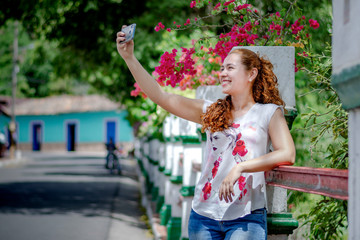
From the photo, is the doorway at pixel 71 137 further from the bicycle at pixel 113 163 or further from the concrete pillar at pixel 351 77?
the concrete pillar at pixel 351 77

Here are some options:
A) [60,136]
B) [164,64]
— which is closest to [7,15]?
[164,64]

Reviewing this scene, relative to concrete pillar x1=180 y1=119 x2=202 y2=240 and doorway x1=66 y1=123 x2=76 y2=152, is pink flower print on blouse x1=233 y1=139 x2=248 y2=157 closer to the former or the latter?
concrete pillar x1=180 y1=119 x2=202 y2=240

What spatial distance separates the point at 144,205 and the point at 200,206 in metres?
10.0

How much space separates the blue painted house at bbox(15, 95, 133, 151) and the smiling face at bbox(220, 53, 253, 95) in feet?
167

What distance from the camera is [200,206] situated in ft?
9.59

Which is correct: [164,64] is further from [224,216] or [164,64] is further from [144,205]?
[144,205]

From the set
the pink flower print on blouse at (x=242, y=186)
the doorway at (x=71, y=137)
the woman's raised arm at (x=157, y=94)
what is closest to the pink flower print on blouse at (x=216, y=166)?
the pink flower print on blouse at (x=242, y=186)

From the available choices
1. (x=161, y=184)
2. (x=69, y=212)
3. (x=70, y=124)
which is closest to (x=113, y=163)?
(x=69, y=212)

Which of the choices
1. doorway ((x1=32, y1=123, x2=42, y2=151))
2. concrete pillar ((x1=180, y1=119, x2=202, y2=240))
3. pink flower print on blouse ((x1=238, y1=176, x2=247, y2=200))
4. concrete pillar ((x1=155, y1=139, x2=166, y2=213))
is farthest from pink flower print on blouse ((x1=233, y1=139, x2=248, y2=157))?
doorway ((x1=32, y1=123, x2=42, y2=151))

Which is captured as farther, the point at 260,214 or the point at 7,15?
the point at 7,15

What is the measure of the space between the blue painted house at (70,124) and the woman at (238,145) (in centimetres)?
5093

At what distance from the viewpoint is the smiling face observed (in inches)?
117

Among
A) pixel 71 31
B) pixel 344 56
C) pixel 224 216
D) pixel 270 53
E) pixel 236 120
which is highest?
pixel 71 31

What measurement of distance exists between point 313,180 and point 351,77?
0.75 metres
